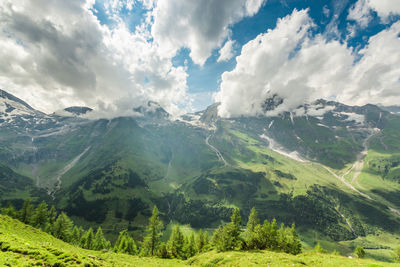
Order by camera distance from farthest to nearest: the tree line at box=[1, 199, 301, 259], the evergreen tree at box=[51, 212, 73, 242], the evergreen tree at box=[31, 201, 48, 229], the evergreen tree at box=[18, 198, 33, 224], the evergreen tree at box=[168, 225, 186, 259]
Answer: the evergreen tree at box=[51, 212, 73, 242] < the evergreen tree at box=[18, 198, 33, 224] < the evergreen tree at box=[31, 201, 48, 229] < the evergreen tree at box=[168, 225, 186, 259] < the tree line at box=[1, 199, 301, 259]

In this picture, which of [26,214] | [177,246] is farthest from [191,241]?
[26,214]

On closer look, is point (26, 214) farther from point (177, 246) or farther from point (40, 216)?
point (177, 246)

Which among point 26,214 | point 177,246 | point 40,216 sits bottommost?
point 177,246

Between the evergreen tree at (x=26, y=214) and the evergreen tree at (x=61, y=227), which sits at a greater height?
Answer: the evergreen tree at (x=26, y=214)

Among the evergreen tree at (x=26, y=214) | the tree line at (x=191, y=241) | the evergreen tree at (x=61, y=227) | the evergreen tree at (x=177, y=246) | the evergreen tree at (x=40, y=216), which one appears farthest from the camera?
the evergreen tree at (x=61, y=227)

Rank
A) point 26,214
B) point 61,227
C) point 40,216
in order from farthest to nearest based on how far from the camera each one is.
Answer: point 61,227
point 26,214
point 40,216

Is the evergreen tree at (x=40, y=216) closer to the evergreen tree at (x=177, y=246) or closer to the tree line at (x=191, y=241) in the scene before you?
the tree line at (x=191, y=241)

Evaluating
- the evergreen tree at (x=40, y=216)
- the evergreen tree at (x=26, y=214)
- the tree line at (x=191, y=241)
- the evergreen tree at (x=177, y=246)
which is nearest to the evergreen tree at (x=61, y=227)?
the tree line at (x=191, y=241)

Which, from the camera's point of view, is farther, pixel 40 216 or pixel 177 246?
pixel 40 216

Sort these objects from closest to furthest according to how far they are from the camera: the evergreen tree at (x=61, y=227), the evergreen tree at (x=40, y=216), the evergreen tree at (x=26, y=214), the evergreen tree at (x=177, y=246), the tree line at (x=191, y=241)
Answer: the tree line at (x=191, y=241) < the evergreen tree at (x=177, y=246) < the evergreen tree at (x=40, y=216) < the evergreen tree at (x=26, y=214) < the evergreen tree at (x=61, y=227)

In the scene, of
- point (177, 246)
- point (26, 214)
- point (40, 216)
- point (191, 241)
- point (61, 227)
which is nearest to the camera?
point (177, 246)

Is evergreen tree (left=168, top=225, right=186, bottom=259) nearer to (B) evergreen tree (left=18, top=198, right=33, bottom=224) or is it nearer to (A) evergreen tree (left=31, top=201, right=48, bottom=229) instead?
(A) evergreen tree (left=31, top=201, right=48, bottom=229)

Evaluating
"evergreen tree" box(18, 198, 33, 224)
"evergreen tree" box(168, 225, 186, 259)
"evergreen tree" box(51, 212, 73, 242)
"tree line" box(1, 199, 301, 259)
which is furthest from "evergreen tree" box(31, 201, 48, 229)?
"evergreen tree" box(168, 225, 186, 259)

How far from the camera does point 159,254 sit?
6219 cm
